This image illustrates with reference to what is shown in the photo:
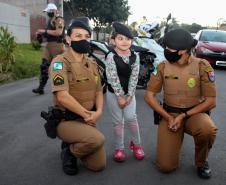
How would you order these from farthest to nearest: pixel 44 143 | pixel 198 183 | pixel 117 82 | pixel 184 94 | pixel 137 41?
pixel 137 41 → pixel 44 143 → pixel 117 82 → pixel 184 94 → pixel 198 183

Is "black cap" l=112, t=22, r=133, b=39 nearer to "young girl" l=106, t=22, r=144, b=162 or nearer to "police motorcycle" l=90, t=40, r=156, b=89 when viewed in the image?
"young girl" l=106, t=22, r=144, b=162

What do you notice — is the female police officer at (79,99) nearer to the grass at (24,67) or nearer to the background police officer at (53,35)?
the background police officer at (53,35)

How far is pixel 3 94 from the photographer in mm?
9000

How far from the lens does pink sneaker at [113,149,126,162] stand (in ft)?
14.8

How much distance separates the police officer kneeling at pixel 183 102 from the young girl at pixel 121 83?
0.36m

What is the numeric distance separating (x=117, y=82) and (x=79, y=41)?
0.65 metres

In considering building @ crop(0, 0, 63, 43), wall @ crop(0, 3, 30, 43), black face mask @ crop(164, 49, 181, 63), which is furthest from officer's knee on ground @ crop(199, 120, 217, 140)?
building @ crop(0, 0, 63, 43)

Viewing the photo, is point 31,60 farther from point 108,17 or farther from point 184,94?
point 108,17

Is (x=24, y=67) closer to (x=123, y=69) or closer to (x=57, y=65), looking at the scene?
(x=123, y=69)

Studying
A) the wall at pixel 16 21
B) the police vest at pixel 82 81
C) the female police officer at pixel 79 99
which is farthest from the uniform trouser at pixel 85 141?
the wall at pixel 16 21

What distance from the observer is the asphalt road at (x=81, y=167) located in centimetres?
400


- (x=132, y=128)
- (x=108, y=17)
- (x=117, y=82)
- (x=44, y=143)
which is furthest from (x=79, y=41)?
(x=108, y=17)

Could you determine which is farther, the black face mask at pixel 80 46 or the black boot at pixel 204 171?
the black face mask at pixel 80 46

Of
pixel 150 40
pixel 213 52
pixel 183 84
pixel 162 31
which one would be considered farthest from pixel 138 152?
pixel 213 52
